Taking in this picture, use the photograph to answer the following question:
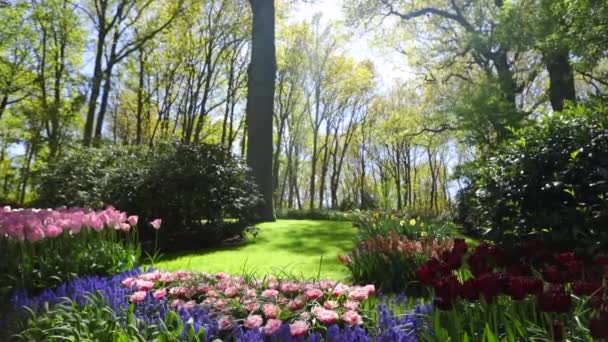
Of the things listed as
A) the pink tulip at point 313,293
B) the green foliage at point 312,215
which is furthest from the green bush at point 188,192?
the green foliage at point 312,215

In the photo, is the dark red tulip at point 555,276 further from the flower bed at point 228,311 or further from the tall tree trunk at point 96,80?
the tall tree trunk at point 96,80

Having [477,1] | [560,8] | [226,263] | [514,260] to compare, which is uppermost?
[477,1]

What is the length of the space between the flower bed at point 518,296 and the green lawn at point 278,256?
2593 millimetres

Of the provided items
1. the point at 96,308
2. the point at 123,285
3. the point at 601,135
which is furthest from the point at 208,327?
the point at 601,135

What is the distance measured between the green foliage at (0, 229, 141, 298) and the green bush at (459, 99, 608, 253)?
4.19m

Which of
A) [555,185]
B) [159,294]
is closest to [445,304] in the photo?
[159,294]

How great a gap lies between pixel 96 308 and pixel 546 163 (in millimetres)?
4615

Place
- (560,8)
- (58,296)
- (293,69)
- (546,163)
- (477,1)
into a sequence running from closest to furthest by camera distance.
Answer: (58,296), (546,163), (560,8), (477,1), (293,69)

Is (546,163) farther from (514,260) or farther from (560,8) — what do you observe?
(560,8)

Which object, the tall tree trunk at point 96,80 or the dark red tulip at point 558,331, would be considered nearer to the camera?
the dark red tulip at point 558,331

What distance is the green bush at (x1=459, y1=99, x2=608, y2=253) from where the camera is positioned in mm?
3945

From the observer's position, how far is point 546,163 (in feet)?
15.0

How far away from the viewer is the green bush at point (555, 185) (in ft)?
12.9

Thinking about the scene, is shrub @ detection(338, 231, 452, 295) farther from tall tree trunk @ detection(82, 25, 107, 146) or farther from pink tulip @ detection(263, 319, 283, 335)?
tall tree trunk @ detection(82, 25, 107, 146)
